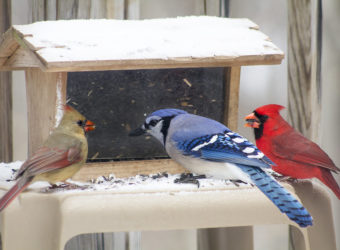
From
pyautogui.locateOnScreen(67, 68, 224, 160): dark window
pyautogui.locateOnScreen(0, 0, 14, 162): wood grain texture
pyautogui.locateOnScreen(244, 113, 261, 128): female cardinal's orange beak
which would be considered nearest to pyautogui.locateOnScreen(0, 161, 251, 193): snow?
pyautogui.locateOnScreen(67, 68, 224, 160): dark window

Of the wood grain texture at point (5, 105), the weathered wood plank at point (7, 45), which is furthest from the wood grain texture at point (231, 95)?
the wood grain texture at point (5, 105)

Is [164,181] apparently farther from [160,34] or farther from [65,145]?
[160,34]

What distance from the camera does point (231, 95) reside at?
2930mm

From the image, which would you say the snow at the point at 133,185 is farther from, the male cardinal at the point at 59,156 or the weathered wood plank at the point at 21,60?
the weathered wood plank at the point at 21,60

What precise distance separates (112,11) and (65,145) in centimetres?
94

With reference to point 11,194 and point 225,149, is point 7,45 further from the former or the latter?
point 225,149

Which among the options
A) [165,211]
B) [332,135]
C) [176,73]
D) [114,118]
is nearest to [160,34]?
[176,73]

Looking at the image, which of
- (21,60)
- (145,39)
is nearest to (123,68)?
(145,39)

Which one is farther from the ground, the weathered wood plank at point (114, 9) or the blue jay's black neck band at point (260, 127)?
the weathered wood plank at point (114, 9)

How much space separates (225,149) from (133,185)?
0.36 m

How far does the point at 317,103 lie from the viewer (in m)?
3.32

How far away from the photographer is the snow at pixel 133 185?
2455 millimetres

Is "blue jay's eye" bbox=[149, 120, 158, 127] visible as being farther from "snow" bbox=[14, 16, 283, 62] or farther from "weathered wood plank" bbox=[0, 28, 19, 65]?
"weathered wood plank" bbox=[0, 28, 19, 65]

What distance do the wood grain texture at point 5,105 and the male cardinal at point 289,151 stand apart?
1.18 metres
